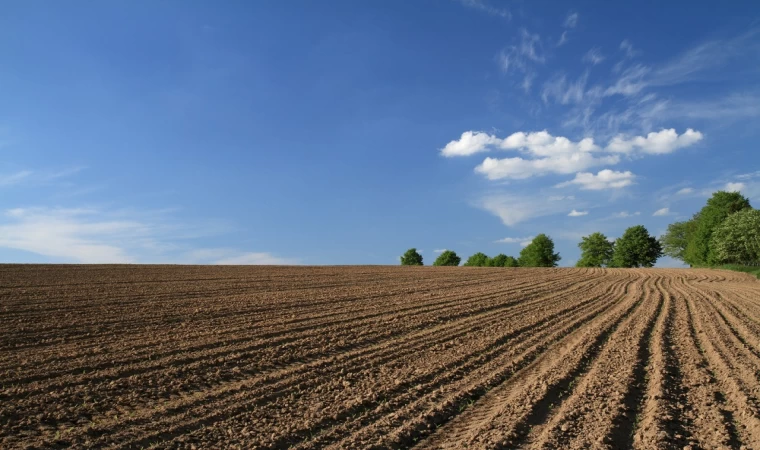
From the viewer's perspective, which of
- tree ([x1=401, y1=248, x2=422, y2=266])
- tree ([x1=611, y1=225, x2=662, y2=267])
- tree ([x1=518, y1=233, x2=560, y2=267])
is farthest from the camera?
tree ([x1=401, y1=248, x2=422, y2=266])

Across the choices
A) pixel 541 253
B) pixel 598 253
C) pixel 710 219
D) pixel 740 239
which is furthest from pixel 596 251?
pixel 740 239

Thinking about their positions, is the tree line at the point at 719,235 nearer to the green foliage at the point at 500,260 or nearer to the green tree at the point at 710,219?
the green tree at the point at 710,219

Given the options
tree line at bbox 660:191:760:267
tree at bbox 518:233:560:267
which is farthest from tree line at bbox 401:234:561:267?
tree line at bbox 660:191:760:267

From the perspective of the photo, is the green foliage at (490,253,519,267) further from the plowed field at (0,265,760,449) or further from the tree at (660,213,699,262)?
the plowed field at (0,265,760,449)

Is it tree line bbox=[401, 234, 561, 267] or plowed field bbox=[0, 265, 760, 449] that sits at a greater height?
tree line bbox=[401, 234, 561, 267]

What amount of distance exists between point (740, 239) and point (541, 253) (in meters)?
29.9

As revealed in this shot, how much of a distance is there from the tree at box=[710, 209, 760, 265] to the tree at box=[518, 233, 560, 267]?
79.4 feet

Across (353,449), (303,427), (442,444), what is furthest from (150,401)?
(442,444)

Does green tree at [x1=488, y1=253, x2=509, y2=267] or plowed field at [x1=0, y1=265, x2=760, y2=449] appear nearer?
plowed field at [x1=0, y1=265, x2=760, y2=449]

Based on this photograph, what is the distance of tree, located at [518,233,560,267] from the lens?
79188 millimetres

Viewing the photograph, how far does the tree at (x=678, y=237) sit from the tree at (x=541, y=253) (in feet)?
54.4

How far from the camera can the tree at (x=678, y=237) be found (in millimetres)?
75062

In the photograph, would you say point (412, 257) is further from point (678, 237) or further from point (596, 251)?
point (678, 237)

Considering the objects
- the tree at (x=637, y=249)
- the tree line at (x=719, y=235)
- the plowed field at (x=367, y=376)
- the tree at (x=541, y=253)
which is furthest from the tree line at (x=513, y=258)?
the plowed field at (x=367, y=376)
